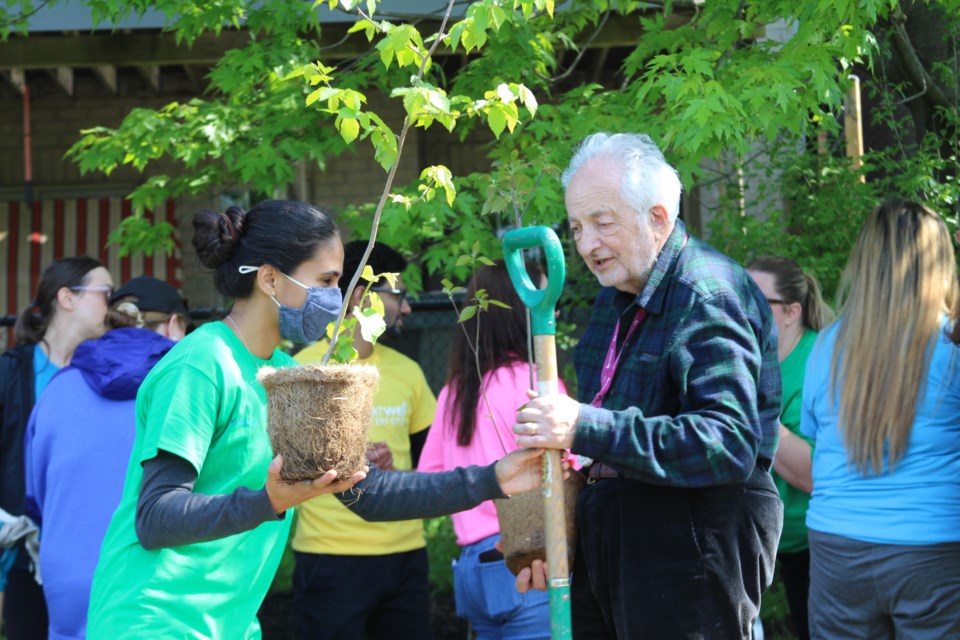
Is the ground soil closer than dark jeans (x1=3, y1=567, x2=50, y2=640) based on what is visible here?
No

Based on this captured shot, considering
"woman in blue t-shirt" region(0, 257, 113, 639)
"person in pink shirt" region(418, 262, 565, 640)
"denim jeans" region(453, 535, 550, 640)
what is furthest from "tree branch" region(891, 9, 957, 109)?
"woman in blue t-shirt" region(0, 257, 113, 639)

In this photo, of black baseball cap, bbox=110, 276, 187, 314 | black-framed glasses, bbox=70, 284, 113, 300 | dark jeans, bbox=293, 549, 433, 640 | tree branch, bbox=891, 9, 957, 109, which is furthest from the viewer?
tree branch, bbox=891, 9, 957, 109

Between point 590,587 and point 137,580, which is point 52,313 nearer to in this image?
point 137,580

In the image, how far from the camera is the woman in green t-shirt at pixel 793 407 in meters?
3.99

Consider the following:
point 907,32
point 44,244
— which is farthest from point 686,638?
point 44,244

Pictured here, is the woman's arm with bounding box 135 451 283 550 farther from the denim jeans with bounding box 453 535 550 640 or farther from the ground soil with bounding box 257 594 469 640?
the ground soil with bounding box 257 594 469 640

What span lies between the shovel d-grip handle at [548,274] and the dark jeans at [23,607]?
269 cm

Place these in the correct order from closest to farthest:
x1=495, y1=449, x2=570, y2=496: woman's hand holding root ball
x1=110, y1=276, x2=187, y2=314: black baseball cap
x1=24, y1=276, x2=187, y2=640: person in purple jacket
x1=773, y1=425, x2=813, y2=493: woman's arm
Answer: x1=495, y1=449, x2=570, y2=496: woman's hand holding root ball
x1=24, y1=276, x2=187, y2=640: person in purple jacket
x1=773, y1=425, x2=813, y2=493: woman's arm
x1=110, y1=276, x2=187, y2=314: black baseball cap

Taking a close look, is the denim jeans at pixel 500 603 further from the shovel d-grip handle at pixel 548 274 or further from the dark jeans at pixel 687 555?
the shovel d-grip handle at pixel 548 274

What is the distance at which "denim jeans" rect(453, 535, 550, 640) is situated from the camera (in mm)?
3615

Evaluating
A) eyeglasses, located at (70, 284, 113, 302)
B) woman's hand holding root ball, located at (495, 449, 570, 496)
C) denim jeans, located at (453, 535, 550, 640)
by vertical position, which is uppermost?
eyeglasses, located at (70, 284, 113, 302)

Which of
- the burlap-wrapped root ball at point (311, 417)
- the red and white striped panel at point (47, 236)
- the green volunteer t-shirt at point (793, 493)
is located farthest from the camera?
the red and white striped panel at point (47, 236)

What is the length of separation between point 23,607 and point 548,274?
2.90 meters

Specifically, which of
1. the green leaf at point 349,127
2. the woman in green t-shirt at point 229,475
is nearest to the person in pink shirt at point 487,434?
the woman in green t-shirt at point 229,475
